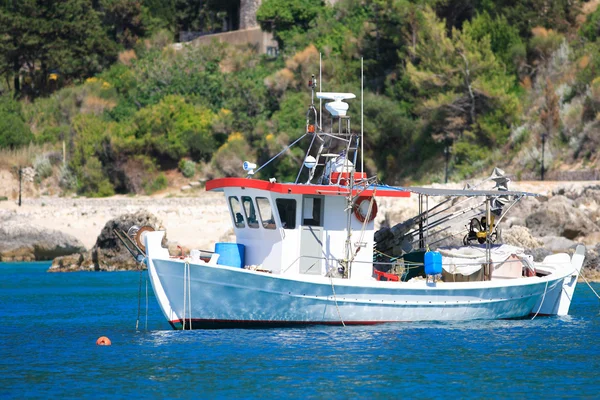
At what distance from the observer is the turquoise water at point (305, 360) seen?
48.3ft

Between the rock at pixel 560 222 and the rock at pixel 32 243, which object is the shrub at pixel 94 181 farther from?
the rock at pixel 560 222

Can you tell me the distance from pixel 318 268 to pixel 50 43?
45156 mm

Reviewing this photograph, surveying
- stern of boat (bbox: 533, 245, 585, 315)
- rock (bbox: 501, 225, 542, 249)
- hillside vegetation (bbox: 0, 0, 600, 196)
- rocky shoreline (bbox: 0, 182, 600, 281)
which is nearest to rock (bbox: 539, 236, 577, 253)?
rocky shoreline (bbox: 0, 182, 600, 281)

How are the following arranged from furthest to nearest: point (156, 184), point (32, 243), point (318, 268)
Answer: point (156, 184) → point (32, 243) → point (318, 268)

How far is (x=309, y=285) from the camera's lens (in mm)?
18547

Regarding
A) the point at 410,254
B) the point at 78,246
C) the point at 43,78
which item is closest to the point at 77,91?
the point at 43,78

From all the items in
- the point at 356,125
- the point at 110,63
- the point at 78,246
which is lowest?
the point at 78,246

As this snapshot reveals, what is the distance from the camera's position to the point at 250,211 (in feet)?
64.5

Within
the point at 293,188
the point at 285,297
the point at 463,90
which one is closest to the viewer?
the point at 285,297

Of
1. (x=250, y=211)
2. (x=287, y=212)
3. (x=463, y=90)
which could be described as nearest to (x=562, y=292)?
(x=287, y=212)

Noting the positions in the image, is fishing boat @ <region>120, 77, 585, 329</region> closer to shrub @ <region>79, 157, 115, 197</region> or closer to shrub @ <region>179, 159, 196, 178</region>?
shrub @ <region>79, 157, 115, 197</region>

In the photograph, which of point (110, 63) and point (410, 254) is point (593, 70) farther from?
point (110, 63)

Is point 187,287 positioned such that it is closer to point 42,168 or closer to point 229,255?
point 229,255

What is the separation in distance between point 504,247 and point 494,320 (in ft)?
4.78
